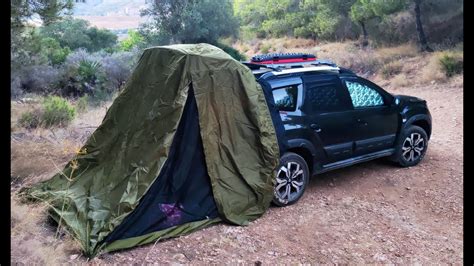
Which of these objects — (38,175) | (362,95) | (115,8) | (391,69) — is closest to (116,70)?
(391,69)

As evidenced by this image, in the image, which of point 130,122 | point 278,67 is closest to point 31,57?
point 130,122

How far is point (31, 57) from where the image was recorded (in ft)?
39.2

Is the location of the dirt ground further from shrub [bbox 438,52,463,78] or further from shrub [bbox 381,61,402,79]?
shrub [bbox 381,61,402,79]

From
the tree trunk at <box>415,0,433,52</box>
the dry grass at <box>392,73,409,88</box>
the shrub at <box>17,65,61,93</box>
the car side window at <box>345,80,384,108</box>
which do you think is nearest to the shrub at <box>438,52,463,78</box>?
the dry grass at <box>392,73,409,88</box>

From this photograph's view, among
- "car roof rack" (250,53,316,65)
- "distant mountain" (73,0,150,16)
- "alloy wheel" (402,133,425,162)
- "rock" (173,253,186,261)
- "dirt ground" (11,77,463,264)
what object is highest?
"distant mountain" (73,0,150,16)

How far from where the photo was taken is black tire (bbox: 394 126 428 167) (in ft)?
22.4

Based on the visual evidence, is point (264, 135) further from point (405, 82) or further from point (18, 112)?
point (405, 82)

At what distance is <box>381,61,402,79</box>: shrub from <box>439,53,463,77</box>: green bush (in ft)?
7.43

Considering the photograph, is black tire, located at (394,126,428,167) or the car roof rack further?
black tire, located at (394,126,428,167)

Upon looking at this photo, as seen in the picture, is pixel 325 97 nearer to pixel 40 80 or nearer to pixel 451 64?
pixel 451 64

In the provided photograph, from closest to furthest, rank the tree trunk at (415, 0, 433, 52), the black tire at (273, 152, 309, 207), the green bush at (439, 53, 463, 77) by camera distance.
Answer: the black tire at (273, 152, 309, 207)
the green bush at (439, 53, 463, 77)
the tree trunk at (415, 0, 433, 52)

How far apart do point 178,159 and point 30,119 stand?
6.70 metres

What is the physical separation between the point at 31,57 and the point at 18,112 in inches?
80.4
